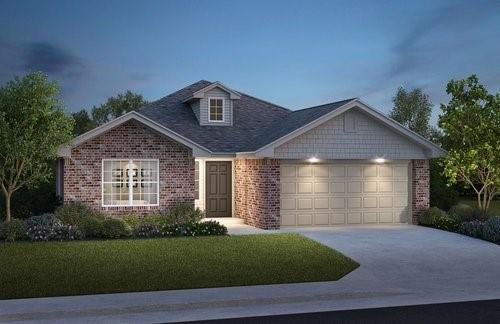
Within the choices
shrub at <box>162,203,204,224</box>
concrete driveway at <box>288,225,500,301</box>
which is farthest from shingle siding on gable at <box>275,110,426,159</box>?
shrub at <box>162,203,204,224</box>

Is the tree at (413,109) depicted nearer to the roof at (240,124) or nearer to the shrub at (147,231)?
the roof at (240,124)

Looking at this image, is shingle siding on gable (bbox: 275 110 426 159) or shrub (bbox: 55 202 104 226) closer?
shrub (bbox: 55 202 104 226)

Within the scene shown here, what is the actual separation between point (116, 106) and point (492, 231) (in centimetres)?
5039

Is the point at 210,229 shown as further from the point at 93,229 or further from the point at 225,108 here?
the point at 225,108

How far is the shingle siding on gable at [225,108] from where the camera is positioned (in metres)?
28.2

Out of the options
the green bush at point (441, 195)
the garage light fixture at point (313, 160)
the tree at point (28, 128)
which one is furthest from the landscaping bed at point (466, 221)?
the tree at point (28, 128)

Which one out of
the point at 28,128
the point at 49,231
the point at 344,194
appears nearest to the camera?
the point at 49,231

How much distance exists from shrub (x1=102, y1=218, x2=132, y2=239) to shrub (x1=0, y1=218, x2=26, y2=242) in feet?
7.50

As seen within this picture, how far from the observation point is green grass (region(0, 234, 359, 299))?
1347cm

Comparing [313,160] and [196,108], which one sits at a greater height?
[196,108]

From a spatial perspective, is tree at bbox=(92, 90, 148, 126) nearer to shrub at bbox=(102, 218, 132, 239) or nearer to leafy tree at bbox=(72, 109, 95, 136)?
leafy tree at bbox=(72, 109, 95, 136)

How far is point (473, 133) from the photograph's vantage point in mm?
24422

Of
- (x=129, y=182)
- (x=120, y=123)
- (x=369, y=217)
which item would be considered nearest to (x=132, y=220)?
(x=129, y=182)

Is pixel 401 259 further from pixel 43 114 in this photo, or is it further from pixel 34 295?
pixel 43 114
